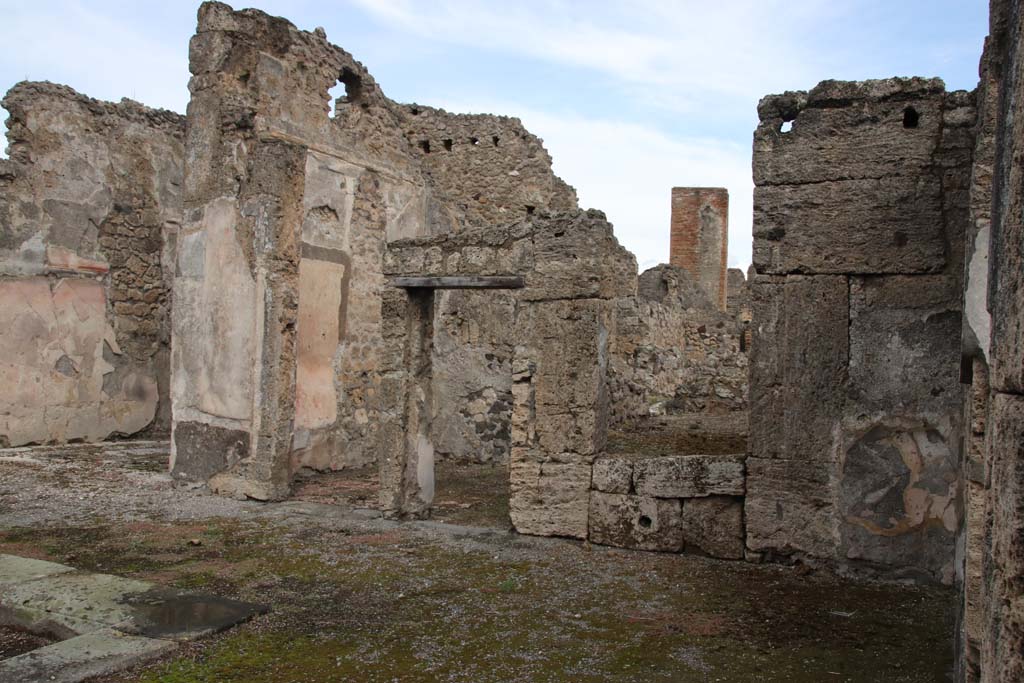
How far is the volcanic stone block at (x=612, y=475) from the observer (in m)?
6.12

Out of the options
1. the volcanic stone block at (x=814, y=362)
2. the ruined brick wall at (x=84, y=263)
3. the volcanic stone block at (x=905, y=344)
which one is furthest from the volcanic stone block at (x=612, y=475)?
the ruined brick wall at (x=84, y=263)

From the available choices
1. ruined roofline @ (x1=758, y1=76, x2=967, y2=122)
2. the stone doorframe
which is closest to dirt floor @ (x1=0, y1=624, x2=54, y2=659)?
the stone doorframe

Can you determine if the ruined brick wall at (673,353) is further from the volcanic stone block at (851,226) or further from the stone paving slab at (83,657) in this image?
the stone paving slab at (83,657)

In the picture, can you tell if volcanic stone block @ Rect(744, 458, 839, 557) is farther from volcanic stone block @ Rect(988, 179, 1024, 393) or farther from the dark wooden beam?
volcanic stone block @ Rect(988, 179, 1024, 393)

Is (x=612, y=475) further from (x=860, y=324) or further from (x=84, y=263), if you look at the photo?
(x=84, y=263)

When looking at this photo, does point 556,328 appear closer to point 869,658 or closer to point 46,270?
point 869,658

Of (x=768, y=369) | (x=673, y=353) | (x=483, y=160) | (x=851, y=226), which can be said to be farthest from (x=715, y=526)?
(x=673, y=353)

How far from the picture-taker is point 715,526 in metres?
5.85

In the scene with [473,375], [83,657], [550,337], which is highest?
[550,337]

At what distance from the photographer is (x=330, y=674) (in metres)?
3.84

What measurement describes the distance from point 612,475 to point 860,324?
6.37ft

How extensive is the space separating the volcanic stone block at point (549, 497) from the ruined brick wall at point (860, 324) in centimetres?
120

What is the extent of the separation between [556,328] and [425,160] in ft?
25.3

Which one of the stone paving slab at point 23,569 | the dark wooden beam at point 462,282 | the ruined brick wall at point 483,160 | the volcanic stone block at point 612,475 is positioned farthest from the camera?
the ruined brick wall at point 483,160
